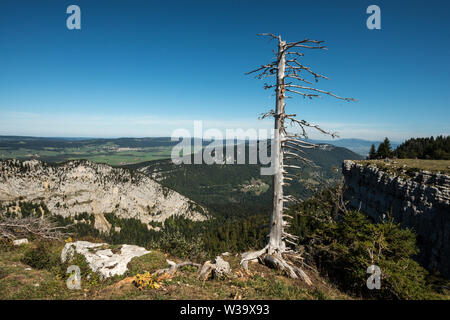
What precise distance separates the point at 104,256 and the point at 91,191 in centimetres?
15194

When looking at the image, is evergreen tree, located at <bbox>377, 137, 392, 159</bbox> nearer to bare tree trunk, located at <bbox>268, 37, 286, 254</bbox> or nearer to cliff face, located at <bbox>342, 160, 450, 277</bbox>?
cliff face, located at <bbox>342, 160, 450, 277</bbox>

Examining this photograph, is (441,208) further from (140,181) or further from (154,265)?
(140,181)

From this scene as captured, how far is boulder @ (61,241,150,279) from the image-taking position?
1204 centimetres

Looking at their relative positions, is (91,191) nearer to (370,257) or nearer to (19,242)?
(19,242)

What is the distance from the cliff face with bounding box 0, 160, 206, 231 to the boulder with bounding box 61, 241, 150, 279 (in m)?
142

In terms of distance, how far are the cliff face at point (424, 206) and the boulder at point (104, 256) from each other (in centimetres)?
2079

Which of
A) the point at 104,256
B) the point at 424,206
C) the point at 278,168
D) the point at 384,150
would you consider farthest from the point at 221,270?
the point at 384,150

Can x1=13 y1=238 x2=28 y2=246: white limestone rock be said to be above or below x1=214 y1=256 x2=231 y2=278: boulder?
below

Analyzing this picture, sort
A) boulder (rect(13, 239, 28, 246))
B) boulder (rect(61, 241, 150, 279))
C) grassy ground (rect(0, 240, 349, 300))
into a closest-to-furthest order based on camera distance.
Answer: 1. grassy ground (rect(0, 240, 349, 300))
2. boulder (rect(61, 241, 150, 279))
3. boulder (rect(13, 239, 28, 246))

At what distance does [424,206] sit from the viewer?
27.0 m

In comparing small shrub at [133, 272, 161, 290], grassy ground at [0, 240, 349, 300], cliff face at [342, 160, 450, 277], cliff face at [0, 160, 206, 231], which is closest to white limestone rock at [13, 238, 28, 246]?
grassy ground at [0, 240, 349, 300]
